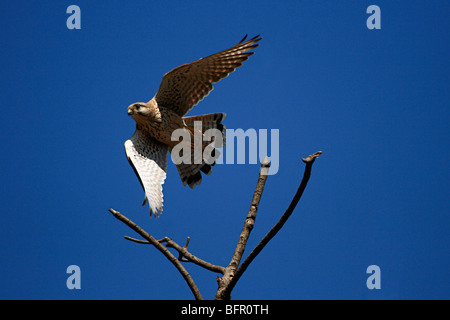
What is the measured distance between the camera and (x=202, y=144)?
18.8 ft

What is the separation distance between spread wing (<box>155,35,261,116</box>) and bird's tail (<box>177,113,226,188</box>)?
234 mm

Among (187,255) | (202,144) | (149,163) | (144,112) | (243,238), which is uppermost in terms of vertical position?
A: (144,112)

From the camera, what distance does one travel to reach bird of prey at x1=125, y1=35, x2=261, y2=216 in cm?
546

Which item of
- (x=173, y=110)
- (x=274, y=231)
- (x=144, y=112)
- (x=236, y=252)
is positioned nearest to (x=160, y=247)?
(x=236, y=252)

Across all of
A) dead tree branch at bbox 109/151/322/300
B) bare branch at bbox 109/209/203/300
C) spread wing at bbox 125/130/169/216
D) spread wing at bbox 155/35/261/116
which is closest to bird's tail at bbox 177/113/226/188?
spread wing at bbox 155/35/261/116

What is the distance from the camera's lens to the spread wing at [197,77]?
553cm

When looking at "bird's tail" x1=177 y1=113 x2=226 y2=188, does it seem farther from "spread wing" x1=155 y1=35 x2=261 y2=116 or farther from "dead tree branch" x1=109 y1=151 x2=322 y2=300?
"dead tree branch" x1=109 y1=151 x2=322 y2=300

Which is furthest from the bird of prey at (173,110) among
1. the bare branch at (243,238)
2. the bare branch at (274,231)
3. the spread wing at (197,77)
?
the bare branch at (274,231)

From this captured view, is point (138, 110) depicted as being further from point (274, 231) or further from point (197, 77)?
point (274, 231)

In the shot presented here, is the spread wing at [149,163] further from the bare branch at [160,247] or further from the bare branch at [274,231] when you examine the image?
the bare branch at [274,231]

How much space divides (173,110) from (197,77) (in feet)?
1.69

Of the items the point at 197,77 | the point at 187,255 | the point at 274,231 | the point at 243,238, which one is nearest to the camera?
the point at 274,231

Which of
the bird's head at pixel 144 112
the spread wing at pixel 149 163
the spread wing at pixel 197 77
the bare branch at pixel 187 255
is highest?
the spread wing at pixel 197 77
